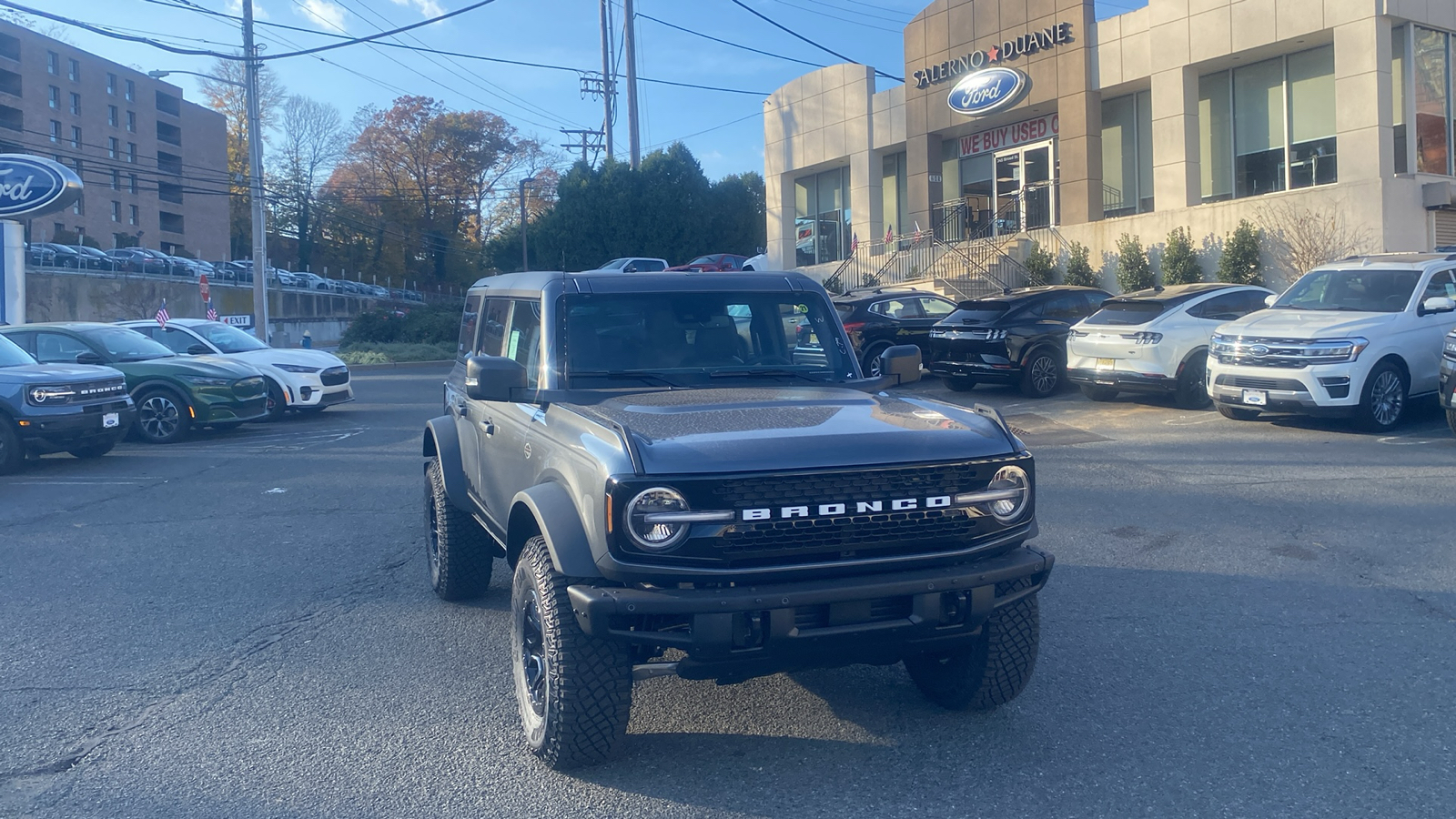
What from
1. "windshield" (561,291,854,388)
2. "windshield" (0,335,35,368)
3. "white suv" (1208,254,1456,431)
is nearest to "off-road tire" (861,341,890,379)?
"white suv" (1208,254,1456,431)

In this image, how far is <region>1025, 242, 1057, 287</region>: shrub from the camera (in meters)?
26.8

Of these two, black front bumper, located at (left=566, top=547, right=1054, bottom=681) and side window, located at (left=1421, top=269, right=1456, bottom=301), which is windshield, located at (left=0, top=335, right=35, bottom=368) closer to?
black front bumper, located at (left=566, top=547, right=1054, bottom=681)

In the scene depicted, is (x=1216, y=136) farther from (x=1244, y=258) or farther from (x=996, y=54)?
(x=996, y=54)

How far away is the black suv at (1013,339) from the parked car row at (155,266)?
95.1 feet

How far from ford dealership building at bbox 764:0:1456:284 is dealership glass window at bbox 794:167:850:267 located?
0.11 m

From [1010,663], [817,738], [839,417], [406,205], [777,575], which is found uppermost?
[406,205]

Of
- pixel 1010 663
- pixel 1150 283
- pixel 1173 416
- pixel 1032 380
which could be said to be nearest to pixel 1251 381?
pixel 1173 416

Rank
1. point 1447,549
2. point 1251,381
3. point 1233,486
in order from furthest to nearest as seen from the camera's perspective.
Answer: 1. point 1251,381
2. point 1233,486
3. point 1447,549

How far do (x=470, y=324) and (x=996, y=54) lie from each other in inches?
961

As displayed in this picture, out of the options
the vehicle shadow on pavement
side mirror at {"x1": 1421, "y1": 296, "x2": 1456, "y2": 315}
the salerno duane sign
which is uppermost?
the salerno duane sign

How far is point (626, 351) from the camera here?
5.37 metres

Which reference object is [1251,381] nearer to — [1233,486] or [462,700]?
[1233,486]

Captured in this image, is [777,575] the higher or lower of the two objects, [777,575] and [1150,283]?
the lower

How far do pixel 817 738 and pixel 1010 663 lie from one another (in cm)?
82
